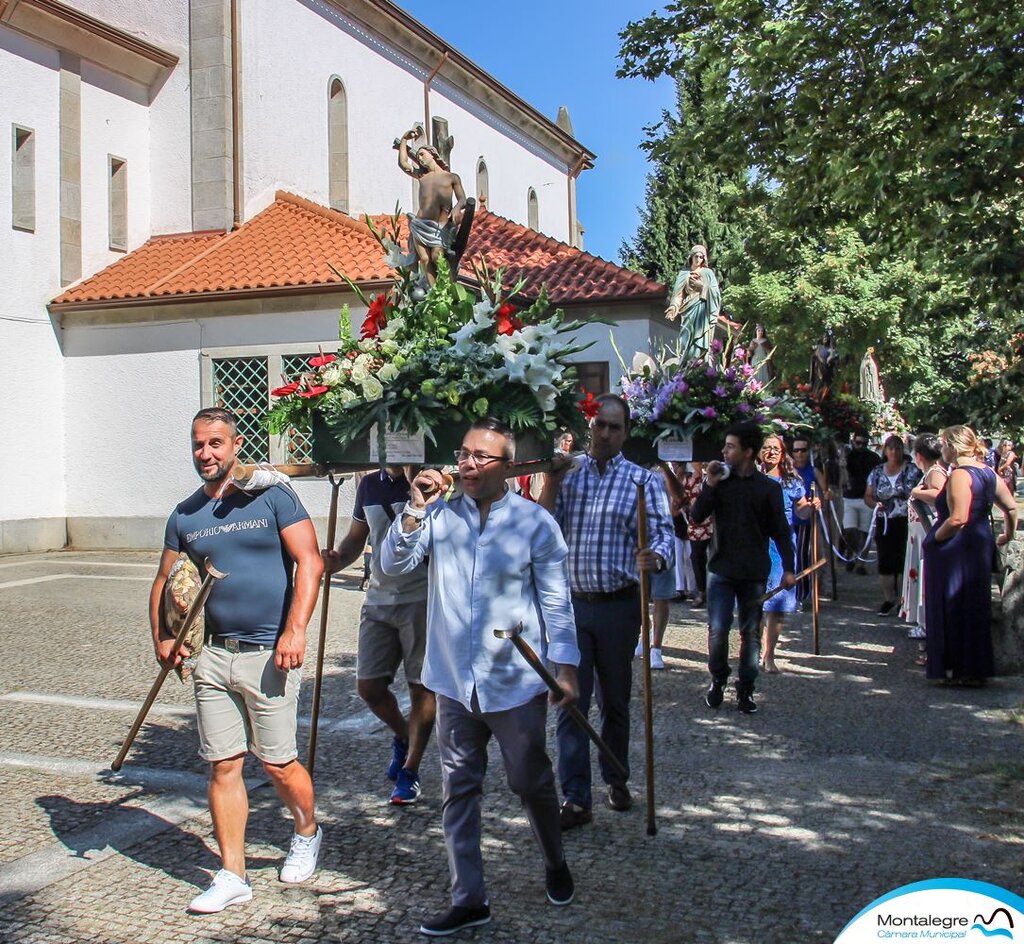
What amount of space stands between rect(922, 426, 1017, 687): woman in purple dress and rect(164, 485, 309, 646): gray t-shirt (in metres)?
5.81

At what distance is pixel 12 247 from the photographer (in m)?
19.3

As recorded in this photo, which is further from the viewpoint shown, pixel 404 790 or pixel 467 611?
pixel 404 790

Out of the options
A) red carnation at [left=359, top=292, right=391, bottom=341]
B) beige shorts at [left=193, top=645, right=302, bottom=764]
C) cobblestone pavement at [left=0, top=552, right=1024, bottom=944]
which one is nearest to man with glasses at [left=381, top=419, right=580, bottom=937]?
cobblestone pavement at [left=0, top=552, right=1024, bottom=944]

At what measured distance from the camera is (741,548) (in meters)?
7.95

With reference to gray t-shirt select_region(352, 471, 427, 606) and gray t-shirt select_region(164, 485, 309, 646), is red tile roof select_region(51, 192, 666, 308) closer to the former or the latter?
gray t-shirt select_region(352, 471, 427, 606)

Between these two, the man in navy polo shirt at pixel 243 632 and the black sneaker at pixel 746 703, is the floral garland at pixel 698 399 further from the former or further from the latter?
the man in navy polo shirt at pixel 243 632

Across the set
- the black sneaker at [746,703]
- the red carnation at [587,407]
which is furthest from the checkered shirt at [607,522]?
the black sneaker at [746,703]

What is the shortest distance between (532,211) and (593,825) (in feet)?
98.3

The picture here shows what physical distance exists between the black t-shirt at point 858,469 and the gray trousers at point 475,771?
11566 mm

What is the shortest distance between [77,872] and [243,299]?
15642mm

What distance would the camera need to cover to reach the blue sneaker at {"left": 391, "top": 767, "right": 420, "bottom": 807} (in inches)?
229

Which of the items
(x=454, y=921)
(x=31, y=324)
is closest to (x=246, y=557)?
(x=454, y=921)

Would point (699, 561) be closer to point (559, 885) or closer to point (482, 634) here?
point (559, 885)

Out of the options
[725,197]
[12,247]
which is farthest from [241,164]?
[725,197]
